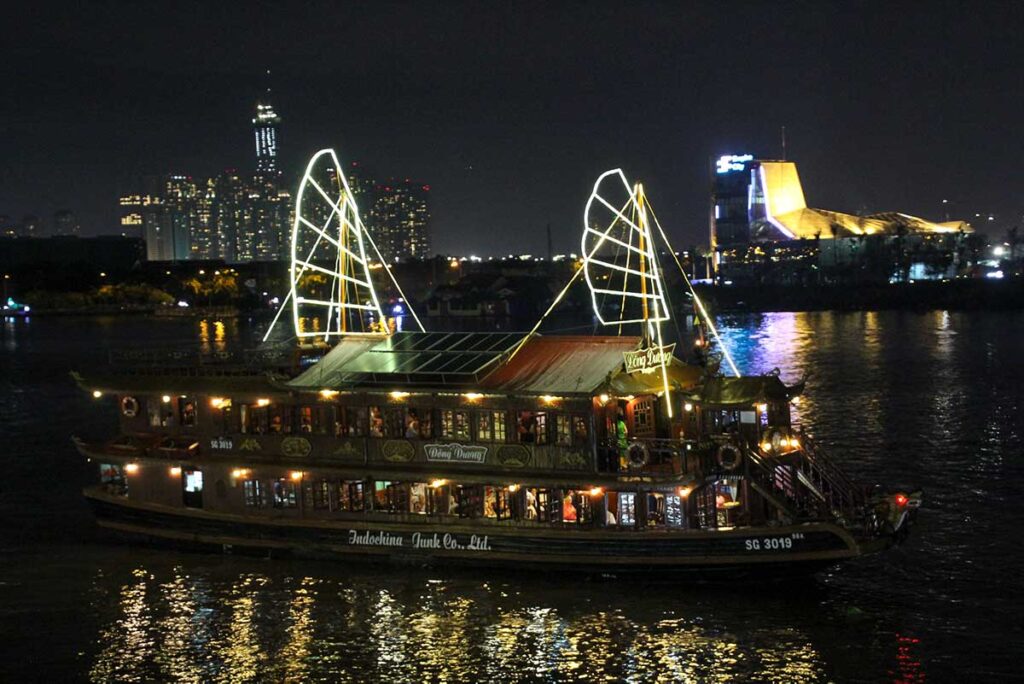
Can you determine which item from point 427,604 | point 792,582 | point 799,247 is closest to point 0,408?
point 427,604

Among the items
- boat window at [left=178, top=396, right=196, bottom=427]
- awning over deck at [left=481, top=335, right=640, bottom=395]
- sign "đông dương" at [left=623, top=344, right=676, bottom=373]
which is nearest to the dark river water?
boat window at [left=178, top=396, right=196, bottom=427]

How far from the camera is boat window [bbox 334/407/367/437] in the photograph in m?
24.7

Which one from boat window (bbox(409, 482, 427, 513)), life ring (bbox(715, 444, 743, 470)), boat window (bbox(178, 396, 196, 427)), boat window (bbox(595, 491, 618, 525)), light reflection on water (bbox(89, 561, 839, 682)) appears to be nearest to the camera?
light reflection on water (bbox(89, 561, 839, 682))

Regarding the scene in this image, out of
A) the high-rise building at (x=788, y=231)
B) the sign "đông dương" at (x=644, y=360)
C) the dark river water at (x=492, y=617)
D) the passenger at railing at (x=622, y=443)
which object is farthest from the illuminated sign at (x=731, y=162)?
the passenger at railing at (x=622, y=443)

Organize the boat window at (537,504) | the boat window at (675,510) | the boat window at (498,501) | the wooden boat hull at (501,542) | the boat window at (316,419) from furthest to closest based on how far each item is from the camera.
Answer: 1. the boat window at (316,419)
2. the boat window at (498,501)
3. the boat window at (537,504)
4. the boat window at (675,510)
5. the wooden boat hull at (501,542)

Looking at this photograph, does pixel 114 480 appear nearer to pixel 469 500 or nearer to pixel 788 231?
pixel 469 500

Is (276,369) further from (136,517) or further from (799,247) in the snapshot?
(799,247)

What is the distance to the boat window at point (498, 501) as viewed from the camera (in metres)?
23.4

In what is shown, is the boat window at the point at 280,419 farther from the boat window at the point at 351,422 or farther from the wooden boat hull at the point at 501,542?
the wooden boat hull at the point at 501,542

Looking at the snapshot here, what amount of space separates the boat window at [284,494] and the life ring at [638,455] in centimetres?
720

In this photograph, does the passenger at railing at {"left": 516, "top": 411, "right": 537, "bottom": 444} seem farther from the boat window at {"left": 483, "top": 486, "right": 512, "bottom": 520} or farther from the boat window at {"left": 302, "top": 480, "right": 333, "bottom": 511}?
the boat window at {"left": 302, "top": 480, "right": 333, "bottom": 511}

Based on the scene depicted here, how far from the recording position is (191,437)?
26.5 metres

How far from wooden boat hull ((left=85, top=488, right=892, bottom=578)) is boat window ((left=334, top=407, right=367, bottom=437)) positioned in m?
1.81

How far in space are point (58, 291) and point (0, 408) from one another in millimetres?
120233
